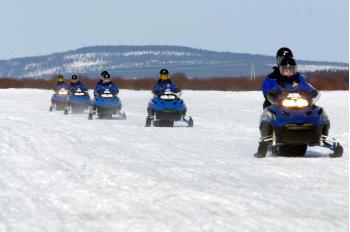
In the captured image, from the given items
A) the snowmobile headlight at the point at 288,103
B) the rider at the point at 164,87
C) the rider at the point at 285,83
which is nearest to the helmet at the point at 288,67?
the rider at the point at 285,83

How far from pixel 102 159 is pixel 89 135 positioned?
13.4 feet

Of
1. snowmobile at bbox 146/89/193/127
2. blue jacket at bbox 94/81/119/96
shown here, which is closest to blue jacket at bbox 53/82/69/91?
blue jacket at bbox 94/81/119/96

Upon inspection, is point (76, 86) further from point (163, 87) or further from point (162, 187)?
point (162, 187)

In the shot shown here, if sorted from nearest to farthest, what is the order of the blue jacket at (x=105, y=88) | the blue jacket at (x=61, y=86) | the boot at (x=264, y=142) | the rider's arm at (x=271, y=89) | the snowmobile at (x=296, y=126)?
1. the snowmobile at (x=296, y=126)
2. the boot at (x=264, y=142)
3. the rider's arm at (x=271, y=89)
4. the blue jacket at (x=105, y=88)
5. the blue jacket at (x=61, y=86)

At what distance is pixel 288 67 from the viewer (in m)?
10.2

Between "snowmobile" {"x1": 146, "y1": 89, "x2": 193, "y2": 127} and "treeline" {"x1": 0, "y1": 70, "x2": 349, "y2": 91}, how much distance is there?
68.2 feet

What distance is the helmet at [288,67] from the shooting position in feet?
33.4

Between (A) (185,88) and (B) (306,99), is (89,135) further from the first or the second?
(A) (185,88)

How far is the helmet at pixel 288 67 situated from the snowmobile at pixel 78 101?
15019 millimetres

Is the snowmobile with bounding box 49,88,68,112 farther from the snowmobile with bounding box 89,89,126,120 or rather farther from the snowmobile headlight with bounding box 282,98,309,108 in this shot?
the snowmobile headlight with bounding box 282,98,309,108

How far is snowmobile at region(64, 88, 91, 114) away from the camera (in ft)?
80.5

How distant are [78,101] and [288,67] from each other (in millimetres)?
15185

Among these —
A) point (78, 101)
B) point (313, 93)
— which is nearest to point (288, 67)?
point (313, 93)

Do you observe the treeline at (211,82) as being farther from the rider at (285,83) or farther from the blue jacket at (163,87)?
the rider at (285,83)
